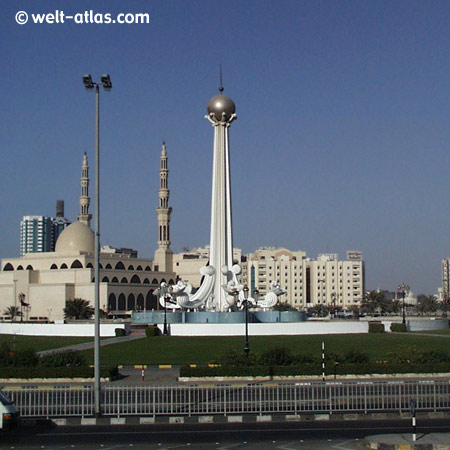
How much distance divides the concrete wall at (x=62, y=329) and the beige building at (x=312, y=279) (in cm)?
9031

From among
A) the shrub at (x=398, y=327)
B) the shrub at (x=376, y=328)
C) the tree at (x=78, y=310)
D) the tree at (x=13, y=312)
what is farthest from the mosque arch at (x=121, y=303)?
the shrub at (x=376, y=328)

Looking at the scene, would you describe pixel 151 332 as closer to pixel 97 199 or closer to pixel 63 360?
pixel 63 360

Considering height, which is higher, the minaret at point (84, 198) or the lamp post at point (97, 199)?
the minaret at point (84, 198)

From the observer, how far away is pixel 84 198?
357 ft

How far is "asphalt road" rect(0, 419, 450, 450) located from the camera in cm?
1516

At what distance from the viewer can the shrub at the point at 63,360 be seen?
94.8ft

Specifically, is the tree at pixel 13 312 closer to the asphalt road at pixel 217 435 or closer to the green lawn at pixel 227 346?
the green lawn at pixel 227 346

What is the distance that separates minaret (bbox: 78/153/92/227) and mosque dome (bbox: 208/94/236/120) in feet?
179

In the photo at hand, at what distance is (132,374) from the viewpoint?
96.0 ft

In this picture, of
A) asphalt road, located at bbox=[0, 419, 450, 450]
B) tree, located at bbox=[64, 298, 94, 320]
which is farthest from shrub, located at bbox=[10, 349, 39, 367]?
tree, located at bbox=[64, 298, 94, 320]

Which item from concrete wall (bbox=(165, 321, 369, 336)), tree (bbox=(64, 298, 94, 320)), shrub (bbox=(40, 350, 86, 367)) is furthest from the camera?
tree (bbox=(64, 298, 94, 320))

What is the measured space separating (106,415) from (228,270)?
3736cm

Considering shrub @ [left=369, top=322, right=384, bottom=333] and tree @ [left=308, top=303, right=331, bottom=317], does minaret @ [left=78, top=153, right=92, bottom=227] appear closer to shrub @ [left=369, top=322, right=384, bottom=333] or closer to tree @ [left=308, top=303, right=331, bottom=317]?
tree @ [left=308, top=303, right=331, bottom=317]

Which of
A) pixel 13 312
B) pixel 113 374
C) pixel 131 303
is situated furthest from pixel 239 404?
pixel 131 303
